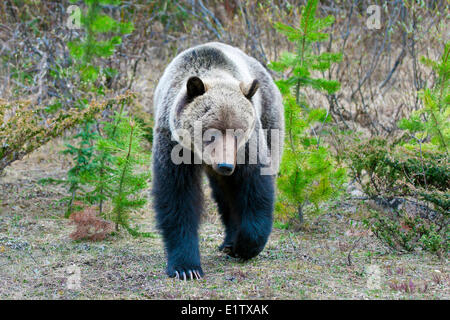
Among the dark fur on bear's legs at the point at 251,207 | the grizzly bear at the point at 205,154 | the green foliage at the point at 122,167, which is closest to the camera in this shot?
the grizzly bear at the point at 205,154

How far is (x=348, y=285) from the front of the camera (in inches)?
164

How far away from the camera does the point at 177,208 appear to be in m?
4.58

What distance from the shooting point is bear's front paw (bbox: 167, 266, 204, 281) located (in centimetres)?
443

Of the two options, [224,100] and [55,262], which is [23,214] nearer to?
[55,262]

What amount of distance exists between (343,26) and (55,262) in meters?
6.71

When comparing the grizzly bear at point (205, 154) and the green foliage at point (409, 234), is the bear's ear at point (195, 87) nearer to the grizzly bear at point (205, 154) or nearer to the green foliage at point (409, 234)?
the grizzly bear at point (205, 154)

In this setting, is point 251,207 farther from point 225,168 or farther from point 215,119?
point 215,119

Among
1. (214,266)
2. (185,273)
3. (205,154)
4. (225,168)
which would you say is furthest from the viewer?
(214,266)

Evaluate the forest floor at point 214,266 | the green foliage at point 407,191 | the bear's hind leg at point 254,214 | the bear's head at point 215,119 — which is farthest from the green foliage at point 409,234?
the bear's head at point 215,119

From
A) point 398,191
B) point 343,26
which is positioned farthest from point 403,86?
point 398,191

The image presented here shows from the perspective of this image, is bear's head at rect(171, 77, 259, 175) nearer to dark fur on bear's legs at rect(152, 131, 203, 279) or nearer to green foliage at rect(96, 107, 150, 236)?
dark fur on bear's legs at rect(152, 131, 203, 279)

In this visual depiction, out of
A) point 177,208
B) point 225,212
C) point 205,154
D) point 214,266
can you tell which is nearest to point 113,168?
point 225,212

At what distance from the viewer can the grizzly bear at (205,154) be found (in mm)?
4016

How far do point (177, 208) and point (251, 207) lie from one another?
26.5 inches
